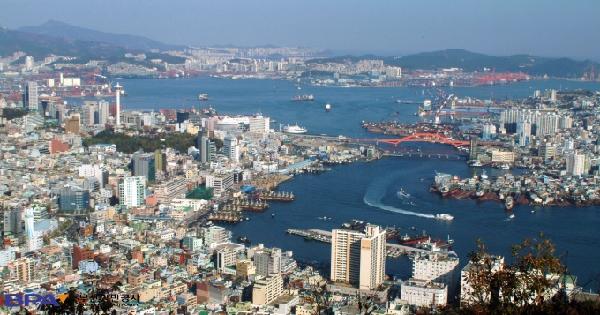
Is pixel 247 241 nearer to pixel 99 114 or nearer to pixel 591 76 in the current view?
pixel 99 114

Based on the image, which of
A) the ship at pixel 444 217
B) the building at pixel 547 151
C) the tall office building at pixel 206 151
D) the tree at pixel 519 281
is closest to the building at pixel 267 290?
the ship at pixel 444 217

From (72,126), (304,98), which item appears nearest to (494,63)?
(304,98)

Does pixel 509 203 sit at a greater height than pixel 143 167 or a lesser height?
lesser

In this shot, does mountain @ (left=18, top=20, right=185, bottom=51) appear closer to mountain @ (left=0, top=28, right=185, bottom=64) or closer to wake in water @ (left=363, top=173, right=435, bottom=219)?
mountain @ (left=0, top=28, right=185, bottom=64)

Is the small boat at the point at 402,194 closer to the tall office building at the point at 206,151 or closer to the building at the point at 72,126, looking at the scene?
the tall office building at the point at 206,151

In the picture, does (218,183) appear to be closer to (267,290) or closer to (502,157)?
(267,290)

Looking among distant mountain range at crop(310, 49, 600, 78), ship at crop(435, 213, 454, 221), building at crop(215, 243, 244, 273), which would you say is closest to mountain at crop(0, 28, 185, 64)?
distant mountain range at crop(310, 49, 600, 78)
